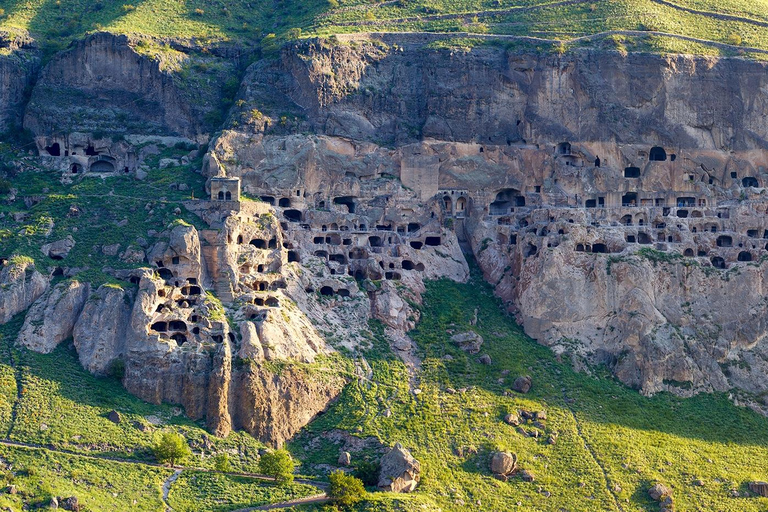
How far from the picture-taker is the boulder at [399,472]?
276ft

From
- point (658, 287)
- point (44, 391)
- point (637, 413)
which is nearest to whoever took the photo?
point (44, 391)

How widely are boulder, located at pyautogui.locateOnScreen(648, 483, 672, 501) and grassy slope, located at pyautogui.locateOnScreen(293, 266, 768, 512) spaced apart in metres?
0.58

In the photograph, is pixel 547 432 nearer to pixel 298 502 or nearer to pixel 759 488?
pixel 759 488

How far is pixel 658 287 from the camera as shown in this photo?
10181 centimetres

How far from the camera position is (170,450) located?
83.2m

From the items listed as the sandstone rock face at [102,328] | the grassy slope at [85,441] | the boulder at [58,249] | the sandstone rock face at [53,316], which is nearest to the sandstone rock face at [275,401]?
the grassy slope at [85,441]

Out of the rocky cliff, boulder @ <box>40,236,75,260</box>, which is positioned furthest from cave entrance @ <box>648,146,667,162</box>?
boulder @ <box>40,236,75,260</box>

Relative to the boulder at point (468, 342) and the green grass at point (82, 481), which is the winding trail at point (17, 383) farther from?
the boulder at point (468, 342)

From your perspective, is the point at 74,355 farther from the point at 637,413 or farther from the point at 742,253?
the point at 742,253

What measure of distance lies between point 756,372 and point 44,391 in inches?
1953

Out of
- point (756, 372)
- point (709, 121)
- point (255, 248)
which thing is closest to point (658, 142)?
point (709, 121)

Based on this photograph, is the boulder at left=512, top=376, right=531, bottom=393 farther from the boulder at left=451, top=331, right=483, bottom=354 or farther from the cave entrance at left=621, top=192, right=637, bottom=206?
the cave entrance at left=621, top=192, right=637, bottom=206

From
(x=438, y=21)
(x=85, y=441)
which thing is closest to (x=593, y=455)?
(x=85, y=441)

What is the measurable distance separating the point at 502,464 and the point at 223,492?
17686mm
